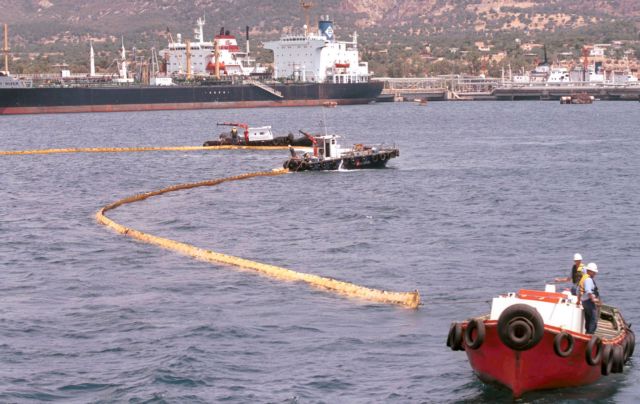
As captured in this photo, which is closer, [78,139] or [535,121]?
[78,139]

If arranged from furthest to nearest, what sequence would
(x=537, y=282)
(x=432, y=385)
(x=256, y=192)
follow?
(x=256, y=192) → (x=537, y=282) → (x=432, y=385)

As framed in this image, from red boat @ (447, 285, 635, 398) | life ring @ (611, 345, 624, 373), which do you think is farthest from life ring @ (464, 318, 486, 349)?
life ring @ (611, 345, 624, 373)

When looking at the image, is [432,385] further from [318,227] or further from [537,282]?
[318,227]

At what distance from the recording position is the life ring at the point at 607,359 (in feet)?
97.2

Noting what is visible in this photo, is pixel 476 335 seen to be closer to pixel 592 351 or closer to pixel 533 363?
pixel 533 363

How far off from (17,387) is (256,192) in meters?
45.2

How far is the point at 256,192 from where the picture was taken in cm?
7644

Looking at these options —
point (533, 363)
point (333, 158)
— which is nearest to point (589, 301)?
point (533, 363)

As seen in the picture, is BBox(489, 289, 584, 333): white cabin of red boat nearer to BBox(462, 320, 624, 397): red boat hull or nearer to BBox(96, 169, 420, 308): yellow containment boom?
BBox(462, 320, 624, 397): red boat hull

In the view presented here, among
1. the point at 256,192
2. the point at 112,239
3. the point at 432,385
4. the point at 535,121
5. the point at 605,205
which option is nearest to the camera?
the point at 432,385

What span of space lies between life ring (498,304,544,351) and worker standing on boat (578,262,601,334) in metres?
2.46

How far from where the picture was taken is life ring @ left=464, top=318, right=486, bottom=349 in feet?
95.5

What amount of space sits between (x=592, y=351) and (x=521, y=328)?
7.12ft

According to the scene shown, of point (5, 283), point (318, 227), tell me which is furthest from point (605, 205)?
point (5, 283)
